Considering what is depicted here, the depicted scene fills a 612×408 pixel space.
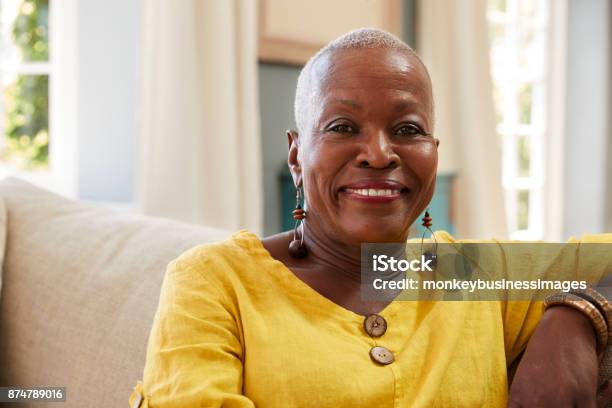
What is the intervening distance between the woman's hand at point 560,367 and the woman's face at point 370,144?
0.26 meters

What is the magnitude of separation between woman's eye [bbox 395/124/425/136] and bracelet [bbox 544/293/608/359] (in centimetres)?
33

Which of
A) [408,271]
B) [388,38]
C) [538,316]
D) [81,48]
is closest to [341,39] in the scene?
[388,38]

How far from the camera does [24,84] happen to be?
2.80 m

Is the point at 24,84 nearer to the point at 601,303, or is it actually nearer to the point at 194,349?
the point at 194,349

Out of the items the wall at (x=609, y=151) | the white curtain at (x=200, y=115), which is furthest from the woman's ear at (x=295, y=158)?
the wall at (x=609, y=151)

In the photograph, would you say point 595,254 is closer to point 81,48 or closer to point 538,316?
point 538,316

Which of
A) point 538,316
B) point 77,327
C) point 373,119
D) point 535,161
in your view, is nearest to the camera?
point 373,119

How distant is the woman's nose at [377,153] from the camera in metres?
1.01

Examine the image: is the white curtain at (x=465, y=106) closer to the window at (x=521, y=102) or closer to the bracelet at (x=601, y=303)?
the window at (x=521, y=102)

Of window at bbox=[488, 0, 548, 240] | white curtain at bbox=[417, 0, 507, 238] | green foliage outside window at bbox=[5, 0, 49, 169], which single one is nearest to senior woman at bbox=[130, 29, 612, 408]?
green foliage outside window at bbox=[5, 0, 49, 169]

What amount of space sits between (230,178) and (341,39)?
5.42ft

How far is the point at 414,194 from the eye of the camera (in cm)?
106

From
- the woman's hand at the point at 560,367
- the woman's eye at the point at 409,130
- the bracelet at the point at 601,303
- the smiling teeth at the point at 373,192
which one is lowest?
the woman's hand at the point at 560,367

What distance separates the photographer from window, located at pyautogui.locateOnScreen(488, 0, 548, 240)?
500cm
